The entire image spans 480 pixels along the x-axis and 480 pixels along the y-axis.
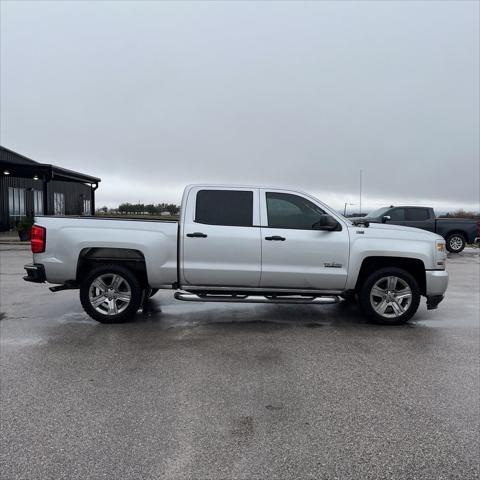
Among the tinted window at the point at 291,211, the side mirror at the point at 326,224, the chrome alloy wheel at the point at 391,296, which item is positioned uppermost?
the tinted window at the point at 291,211

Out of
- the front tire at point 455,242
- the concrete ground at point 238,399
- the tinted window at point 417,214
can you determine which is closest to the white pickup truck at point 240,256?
the concrete ground at point 238,399

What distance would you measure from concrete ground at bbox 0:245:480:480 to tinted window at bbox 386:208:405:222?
39.0ft

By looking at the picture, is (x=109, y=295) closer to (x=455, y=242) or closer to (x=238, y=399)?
(x=238, y=399)

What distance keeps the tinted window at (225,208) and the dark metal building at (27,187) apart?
18231 millimetres

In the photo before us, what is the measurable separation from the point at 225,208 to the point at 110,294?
204 cm

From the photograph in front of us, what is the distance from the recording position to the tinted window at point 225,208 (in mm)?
A: 6145

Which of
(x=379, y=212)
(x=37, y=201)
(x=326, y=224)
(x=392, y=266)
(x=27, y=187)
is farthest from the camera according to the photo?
(x=37, y=201)

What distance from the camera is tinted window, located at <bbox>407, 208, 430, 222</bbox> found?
18.0 metres

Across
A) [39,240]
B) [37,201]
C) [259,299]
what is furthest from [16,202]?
[259,299]

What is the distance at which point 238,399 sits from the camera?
3.66m

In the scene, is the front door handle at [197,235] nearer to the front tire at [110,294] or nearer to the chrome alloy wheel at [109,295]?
the front tire at [110,294]

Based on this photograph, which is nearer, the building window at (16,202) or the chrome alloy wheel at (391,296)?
the chrome alloy wheel at (391,296)

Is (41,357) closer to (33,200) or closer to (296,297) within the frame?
(296,297)

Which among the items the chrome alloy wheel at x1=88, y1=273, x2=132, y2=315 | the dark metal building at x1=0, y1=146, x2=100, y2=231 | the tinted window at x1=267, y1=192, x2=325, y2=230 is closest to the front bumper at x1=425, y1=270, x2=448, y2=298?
the tinted window at x1=267, y1=192, x2=325, y2=230
